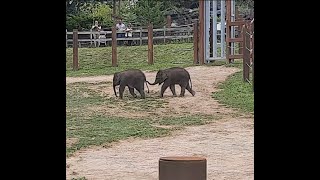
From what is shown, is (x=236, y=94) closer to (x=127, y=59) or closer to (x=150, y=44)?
(x=150, y=44)

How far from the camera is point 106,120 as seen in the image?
7.07 meters

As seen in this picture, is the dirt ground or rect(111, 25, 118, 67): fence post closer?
the dirt ground

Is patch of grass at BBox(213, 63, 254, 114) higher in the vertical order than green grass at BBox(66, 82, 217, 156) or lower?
higher

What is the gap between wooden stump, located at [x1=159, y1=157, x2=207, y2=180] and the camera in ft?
8.01

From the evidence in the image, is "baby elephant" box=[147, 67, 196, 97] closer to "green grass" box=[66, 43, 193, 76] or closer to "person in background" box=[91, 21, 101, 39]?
"green grass" box=[66, 43, 193, 76]

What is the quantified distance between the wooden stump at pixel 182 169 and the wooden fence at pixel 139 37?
6951 mm

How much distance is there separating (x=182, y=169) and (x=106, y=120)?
467 centimetres

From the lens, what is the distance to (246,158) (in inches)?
203

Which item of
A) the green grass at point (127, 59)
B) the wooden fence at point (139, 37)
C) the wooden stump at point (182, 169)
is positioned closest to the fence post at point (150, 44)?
the green grass at point (127, 59)

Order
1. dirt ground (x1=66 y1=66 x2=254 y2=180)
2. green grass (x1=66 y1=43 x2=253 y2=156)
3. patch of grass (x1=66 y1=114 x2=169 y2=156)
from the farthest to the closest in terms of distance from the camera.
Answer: green grass (x1=66 y1=43 x2=253 y2=156) → patch of grass (x1=66 y1=114 x2=169 y2=156) → dirt ground (x1=66 y1=66 x2=254 y2=180)

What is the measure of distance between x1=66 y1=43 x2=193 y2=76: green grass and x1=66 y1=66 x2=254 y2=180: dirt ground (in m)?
1.49

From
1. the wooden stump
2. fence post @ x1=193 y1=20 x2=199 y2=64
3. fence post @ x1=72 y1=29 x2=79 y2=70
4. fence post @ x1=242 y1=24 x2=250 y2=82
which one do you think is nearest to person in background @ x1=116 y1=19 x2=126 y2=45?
fence post @ x1=72 y1=29 x2=79 y2=70
